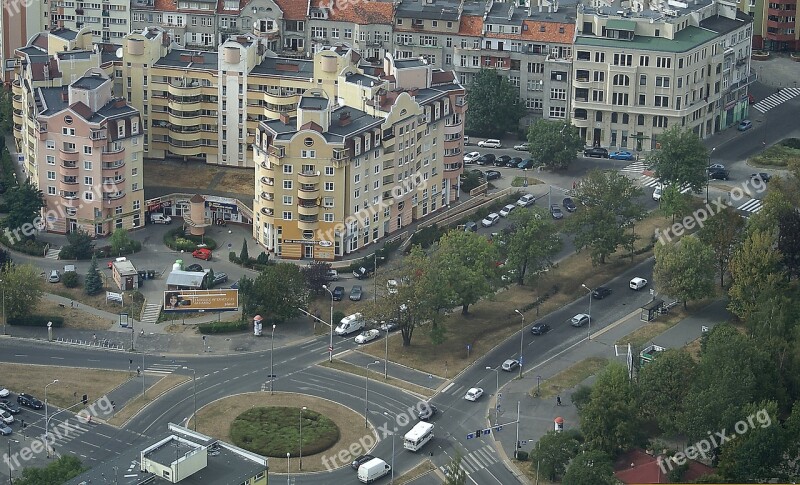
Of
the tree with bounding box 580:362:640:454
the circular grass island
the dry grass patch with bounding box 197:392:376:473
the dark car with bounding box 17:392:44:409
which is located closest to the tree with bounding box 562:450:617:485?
the tree with bounding box 580:362:640:454

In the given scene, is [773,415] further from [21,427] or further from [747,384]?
[21,427]

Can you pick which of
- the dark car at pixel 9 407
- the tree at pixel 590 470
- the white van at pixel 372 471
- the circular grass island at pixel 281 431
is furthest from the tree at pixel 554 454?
the dark car at pixel 9 407

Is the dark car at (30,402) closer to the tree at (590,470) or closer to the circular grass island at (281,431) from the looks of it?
the circular grass island at (281,431)

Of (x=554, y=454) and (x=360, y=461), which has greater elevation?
(x=554, y=454)

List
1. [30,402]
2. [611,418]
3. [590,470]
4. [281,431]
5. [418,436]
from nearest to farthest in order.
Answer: [590,470]
[611,418]
[418,436]
[281,431]
[30,402]

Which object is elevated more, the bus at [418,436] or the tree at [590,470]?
the tree at [590,470]

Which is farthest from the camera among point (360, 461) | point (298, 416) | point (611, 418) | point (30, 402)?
point (30, 402)

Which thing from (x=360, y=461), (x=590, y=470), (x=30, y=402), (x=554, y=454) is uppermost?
(x=590, y=470)

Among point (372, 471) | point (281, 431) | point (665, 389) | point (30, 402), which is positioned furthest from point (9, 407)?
point (665, 389)

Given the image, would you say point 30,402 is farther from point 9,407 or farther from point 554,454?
point 554,454
